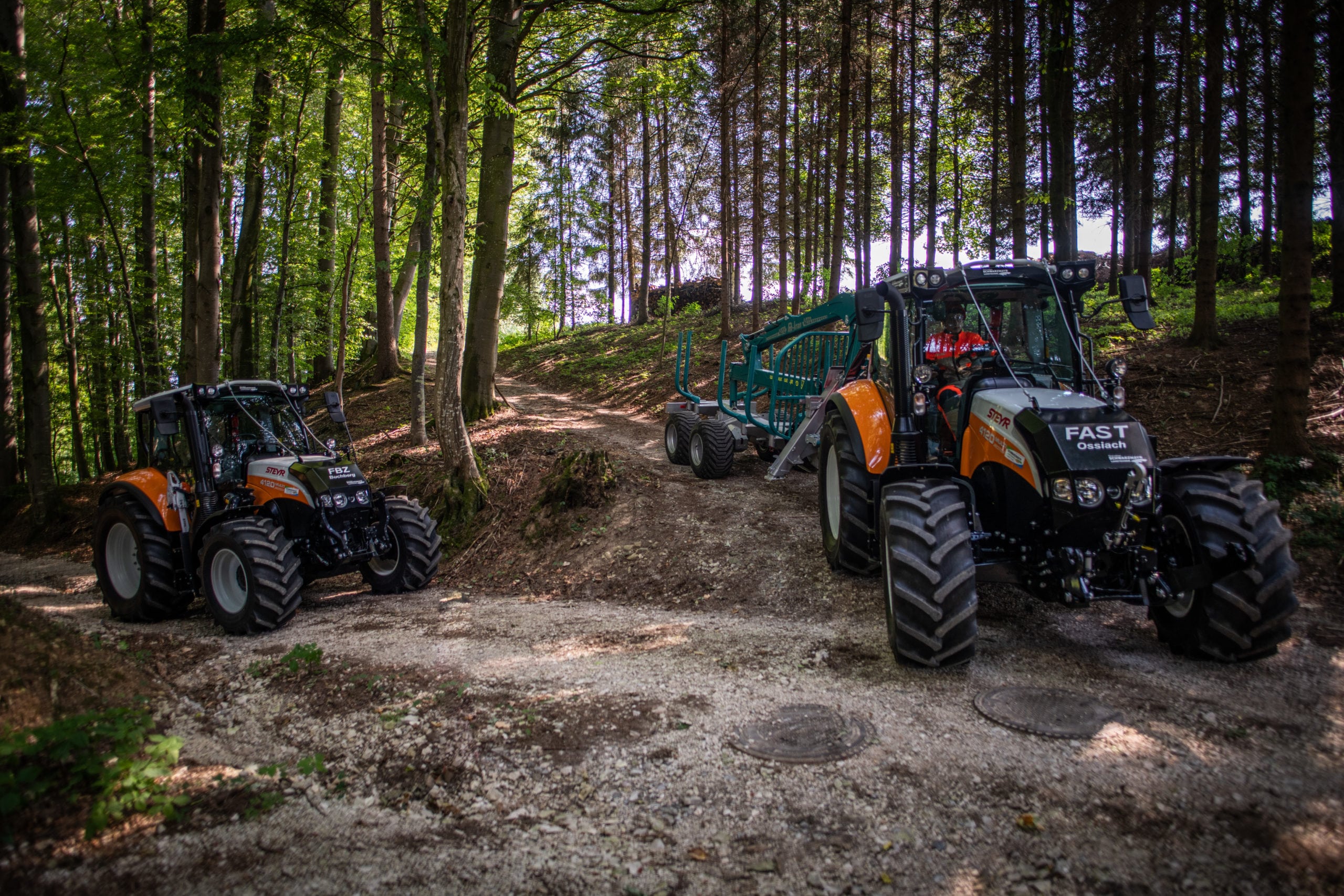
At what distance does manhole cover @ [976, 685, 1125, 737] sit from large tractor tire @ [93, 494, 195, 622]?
7.10m

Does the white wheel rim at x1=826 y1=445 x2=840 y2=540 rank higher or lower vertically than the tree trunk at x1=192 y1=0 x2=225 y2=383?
lower

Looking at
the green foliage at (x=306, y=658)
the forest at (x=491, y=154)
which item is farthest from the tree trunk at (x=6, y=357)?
the green foliage at (x=306, y=658)

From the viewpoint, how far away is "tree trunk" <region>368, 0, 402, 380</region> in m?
11.8

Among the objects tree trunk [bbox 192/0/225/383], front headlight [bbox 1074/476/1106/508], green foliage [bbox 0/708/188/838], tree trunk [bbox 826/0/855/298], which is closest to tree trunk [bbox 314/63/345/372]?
tree trunk [bbox 192/0/225/383]

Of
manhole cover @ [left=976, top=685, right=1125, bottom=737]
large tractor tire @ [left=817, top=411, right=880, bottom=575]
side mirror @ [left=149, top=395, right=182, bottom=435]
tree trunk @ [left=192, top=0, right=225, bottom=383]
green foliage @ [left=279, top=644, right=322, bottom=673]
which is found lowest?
manhole cover @ [left=976, top=685, right=1125, bottom=737]

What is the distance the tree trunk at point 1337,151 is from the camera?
30.7ft

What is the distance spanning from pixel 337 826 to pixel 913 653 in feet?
9.84

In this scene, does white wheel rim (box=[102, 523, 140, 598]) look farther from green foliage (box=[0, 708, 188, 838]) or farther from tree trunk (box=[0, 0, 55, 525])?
tree trunk (box=[0, 0, 55, 525])

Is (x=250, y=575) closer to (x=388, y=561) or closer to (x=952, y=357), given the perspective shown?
(x=388, y=561)

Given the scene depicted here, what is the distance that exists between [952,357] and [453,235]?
240 inches

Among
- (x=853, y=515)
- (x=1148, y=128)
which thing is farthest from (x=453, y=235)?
(x=1148, y=128)

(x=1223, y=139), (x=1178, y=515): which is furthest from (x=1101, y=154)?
(x=1178, y=515)

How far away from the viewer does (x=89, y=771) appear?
106 inches

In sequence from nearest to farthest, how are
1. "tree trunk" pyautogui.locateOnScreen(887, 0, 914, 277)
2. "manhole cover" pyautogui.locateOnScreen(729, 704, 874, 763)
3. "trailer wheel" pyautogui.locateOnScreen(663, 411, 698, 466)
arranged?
1. "manhole cover" pyautogui.locateOnScreen(729, 704, 874, 763)
2. "trailer wheel" pyautogui.locateOnScreen(663, 411, 698, 466)
3. "tree trunk" pyautogui.locateOnScreen(887, 0, 914, 277)
